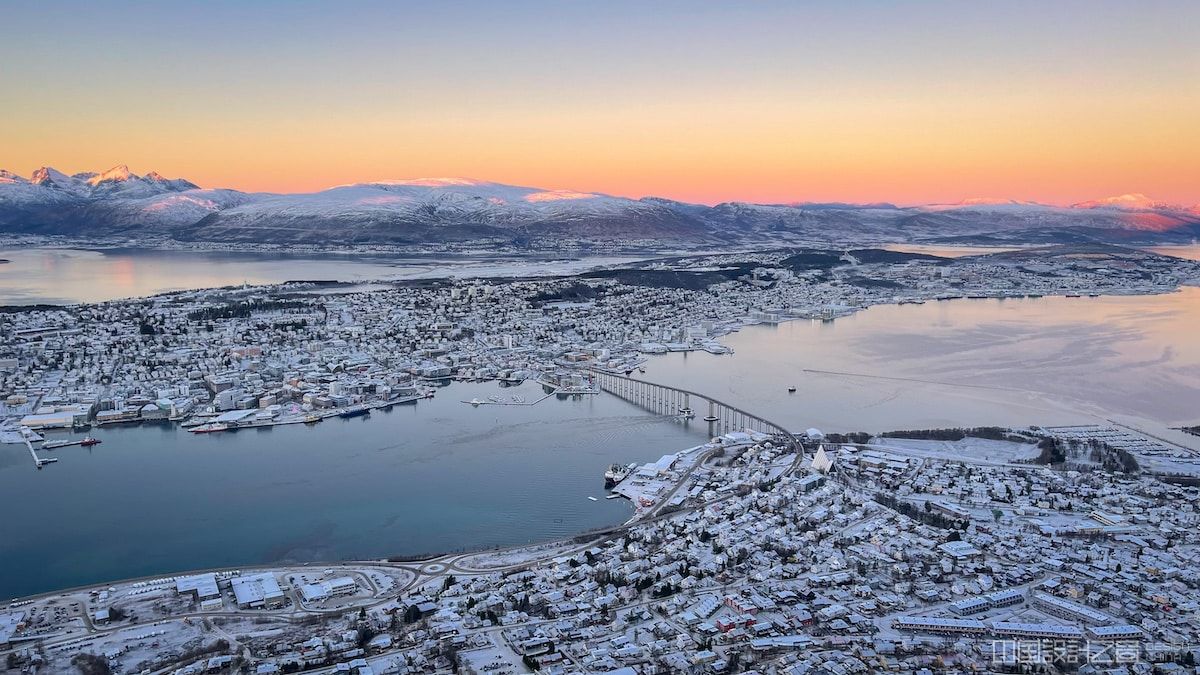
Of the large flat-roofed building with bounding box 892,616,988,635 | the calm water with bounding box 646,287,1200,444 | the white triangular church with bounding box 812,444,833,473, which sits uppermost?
the calm water with bounding box 646,287,1200,444

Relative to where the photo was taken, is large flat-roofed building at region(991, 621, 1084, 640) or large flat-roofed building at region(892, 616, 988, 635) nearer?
large flat-roofed building at region(991, 621, 1084, 640)

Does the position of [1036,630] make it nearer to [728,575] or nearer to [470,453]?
[728,575]

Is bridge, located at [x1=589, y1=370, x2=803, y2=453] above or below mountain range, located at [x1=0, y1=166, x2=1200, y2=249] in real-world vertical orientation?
below

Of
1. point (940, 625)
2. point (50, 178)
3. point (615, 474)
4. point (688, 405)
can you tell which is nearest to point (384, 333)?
point (688, 405)

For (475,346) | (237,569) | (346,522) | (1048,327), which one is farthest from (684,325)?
(237,569)

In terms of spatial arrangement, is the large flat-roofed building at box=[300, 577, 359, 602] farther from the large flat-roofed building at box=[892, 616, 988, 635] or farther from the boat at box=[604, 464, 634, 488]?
the large flat-roofed building at box=[892, 616, 988, 635]

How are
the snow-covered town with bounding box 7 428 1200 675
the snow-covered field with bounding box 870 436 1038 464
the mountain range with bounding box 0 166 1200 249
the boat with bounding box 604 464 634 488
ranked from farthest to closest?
the mountain range with bounding box 0 166 1200 249 → the snow-covered field with bounding box 870 436 1038 464 → the boat with bounding box 604 464 634 488 → the snow-covered town with bounding box 7 428 1200 675

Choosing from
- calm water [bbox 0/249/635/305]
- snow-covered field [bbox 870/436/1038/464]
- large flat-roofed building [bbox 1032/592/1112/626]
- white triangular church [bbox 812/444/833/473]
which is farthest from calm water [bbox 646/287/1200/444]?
calm water [bbox 0/249/635/305]

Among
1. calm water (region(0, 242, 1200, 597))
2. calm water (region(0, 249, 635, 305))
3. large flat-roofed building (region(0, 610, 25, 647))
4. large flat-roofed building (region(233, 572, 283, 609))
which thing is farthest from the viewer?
calm water (region(0, 249, 635, 305))
